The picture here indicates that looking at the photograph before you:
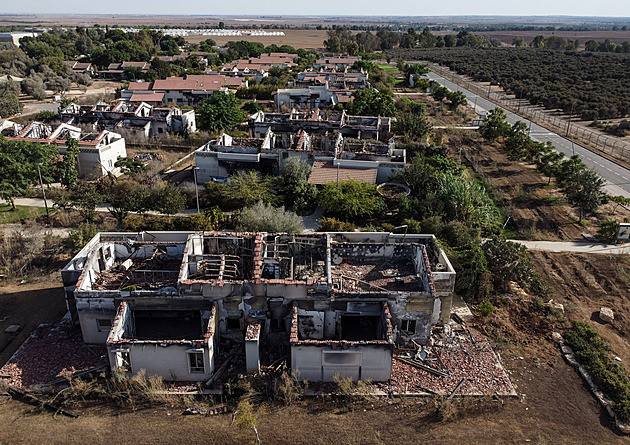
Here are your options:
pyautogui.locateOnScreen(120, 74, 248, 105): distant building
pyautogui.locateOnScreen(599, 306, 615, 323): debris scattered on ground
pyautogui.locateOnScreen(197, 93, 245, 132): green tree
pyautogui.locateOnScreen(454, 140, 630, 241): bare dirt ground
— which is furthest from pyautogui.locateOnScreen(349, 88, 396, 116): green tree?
pyautogui.locateOnScreen(599, 306, 615, 323): debris scattered on ground

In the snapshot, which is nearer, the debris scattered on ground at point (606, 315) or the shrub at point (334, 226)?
the debris scattered on ground at point (606, 315)

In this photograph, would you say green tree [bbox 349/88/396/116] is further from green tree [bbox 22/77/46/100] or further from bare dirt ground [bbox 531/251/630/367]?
green tree [bbox 22/77/46/100]

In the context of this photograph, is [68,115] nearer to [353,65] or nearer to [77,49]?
[353,65]

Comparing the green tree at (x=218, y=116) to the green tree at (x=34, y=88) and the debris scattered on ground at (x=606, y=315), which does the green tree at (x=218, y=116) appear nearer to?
the green tree at (x=34, y=88)

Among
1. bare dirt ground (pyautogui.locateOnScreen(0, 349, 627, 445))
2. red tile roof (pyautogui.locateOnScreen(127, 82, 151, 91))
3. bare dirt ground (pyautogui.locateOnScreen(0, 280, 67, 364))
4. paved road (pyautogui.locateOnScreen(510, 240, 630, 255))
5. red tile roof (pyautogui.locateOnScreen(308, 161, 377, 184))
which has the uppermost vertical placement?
red tile roof (pyautogui.locateOnScreen(127, 82, 151, 91))

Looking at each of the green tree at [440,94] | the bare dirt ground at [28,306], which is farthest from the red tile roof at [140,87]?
the bare dirt ground at [28,306]

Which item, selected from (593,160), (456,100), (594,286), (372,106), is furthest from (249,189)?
(456,100)
